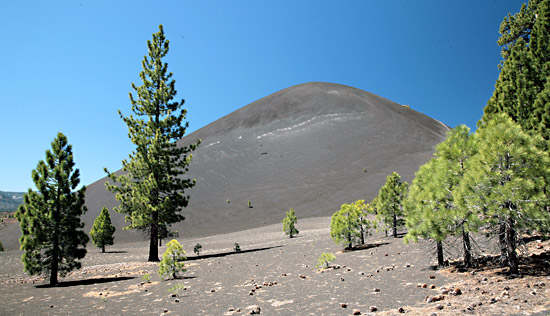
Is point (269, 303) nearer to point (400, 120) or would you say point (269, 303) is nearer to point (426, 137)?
point (426, 137)

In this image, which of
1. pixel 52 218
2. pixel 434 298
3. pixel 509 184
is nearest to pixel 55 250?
pixel 52 218

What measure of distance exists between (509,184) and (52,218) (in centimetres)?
1825

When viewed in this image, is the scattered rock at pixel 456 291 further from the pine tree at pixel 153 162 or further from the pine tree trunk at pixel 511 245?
the pine tree at pixel 153 162

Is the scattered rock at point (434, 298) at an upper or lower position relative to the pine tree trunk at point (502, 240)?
lower

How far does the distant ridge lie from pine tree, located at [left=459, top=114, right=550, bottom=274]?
52784 mm

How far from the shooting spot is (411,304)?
681 cm

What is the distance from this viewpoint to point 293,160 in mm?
86562

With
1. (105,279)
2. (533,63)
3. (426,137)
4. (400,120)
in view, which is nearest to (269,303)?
(105,279)

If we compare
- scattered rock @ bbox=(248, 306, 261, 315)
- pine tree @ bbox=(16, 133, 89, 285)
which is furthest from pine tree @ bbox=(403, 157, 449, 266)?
pine tree @ bbox=(16, 133, 89, 285)

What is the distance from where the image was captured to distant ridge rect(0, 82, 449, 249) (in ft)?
216

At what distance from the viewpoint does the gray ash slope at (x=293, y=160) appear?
6594 cm

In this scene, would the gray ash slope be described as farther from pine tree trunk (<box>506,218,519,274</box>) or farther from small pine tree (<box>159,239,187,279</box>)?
pine tree trunk (<box>506,218,519,274</box>)

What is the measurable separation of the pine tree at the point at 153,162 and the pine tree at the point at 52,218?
6.72 meters

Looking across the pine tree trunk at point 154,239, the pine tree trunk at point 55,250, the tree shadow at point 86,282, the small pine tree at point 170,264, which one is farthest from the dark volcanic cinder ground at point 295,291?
the pine tree trunk at point 154,239
